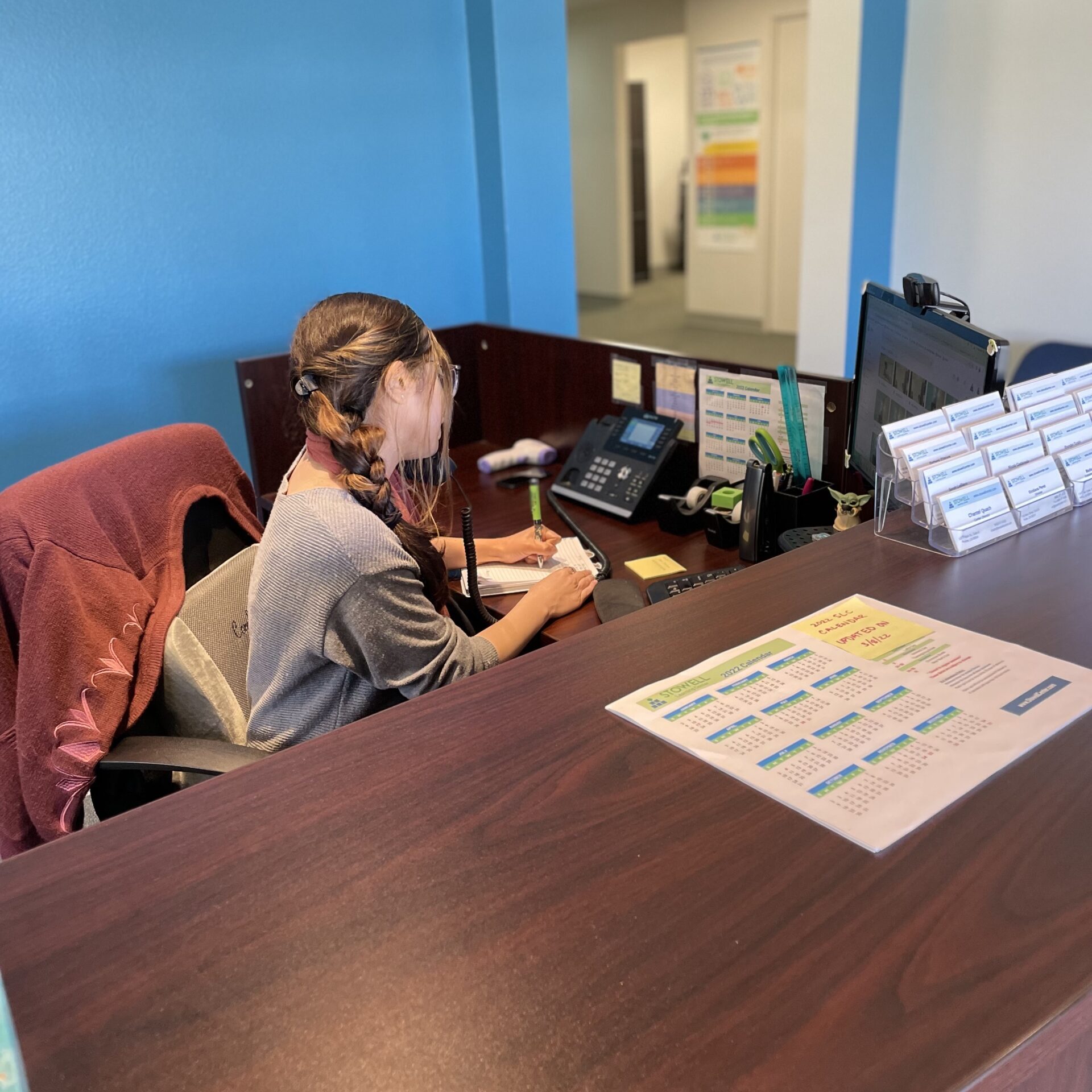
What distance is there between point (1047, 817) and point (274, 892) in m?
0.62

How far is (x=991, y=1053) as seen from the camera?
595 millimetres

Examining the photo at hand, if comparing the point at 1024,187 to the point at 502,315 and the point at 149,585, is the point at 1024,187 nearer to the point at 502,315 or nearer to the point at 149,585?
the point at 502,315

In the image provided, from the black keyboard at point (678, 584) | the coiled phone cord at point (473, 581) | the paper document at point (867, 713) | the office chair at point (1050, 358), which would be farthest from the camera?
the office chair at point (1050, 358)

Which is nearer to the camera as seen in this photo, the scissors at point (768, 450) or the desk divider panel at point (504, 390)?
the scissors at point (768, 450)

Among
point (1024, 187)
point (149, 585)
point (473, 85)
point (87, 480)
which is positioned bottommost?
point (149, 585)

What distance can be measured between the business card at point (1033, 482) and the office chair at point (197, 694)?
1091 millimetres

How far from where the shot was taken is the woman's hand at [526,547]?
71.5 inches

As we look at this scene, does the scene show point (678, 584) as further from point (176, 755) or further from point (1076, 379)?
point (176, 755)

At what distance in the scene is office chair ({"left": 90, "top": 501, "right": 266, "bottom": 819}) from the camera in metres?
1.43

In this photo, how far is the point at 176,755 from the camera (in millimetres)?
1331

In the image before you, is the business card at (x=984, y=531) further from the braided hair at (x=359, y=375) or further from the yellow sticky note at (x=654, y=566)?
the braided hair at (x=359, y=375)

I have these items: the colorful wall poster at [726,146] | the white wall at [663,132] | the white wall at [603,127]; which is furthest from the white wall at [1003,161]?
the white wall at [663,132]

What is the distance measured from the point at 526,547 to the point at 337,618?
1.90 ft

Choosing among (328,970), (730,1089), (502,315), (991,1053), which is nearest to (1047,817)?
(991,1053)
